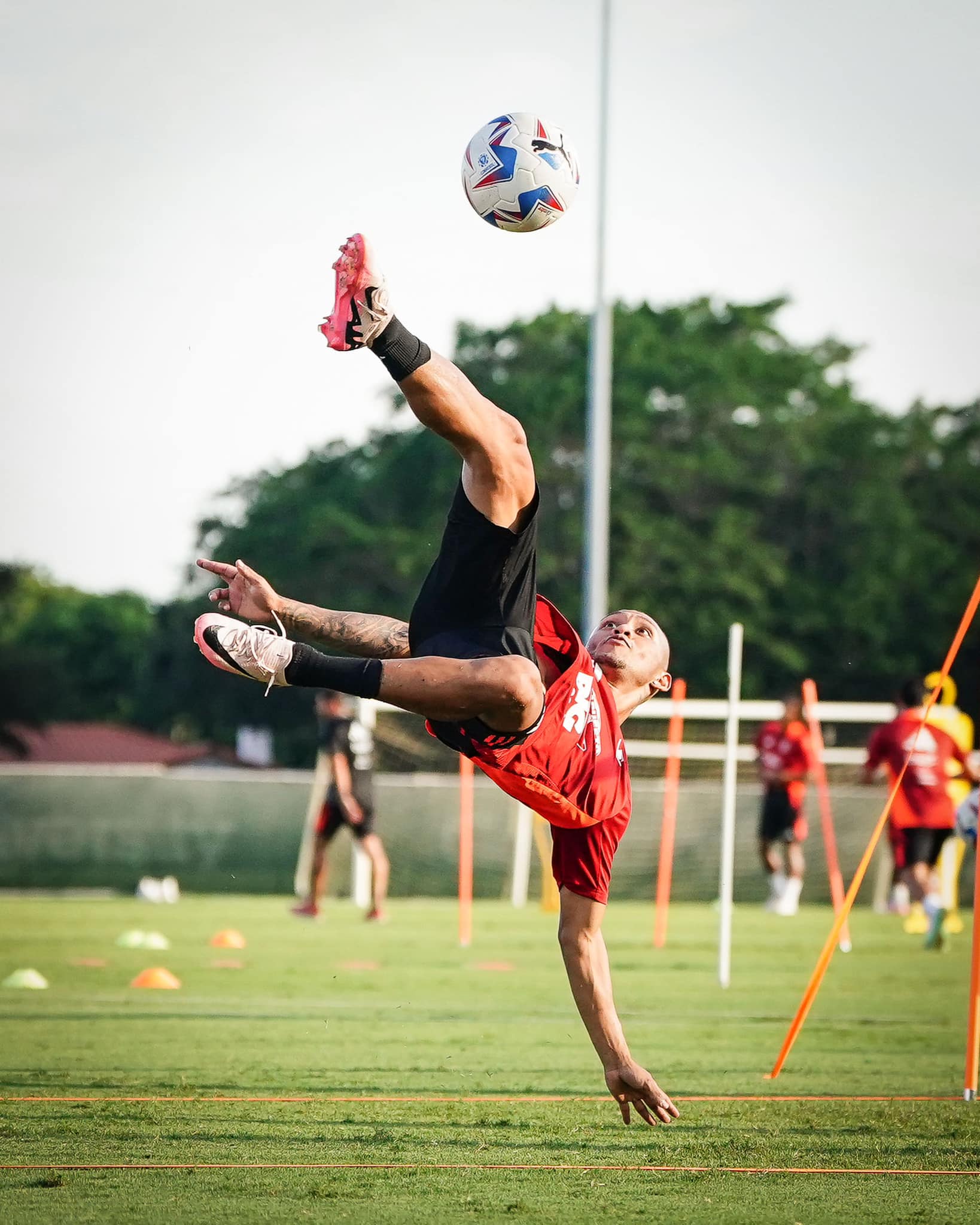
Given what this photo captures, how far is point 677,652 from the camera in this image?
4319 cm

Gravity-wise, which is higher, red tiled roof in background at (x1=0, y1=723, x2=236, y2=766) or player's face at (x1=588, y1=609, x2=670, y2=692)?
player's face at (x1=588, y1=609, x2=670, y2=692)

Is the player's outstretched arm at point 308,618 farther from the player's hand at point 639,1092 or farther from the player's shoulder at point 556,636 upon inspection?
the player's hand at point 639,1092

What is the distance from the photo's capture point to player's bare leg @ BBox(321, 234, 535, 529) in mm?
5742

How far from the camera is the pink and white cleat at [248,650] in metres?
6.20

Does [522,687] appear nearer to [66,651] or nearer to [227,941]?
[227,941]

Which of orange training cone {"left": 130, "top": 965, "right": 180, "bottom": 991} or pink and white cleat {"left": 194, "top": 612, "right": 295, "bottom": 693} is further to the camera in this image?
orange training cone {"left": 130, "top": 965, "right": 180, "bottom": 991}

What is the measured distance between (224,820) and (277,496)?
25.4 m

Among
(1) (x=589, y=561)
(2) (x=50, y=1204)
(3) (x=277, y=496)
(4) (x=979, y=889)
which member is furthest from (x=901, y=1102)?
(3) (x=277, y=496)

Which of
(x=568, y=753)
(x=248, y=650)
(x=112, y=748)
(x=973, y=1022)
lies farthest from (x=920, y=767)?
(x=112, y=748)

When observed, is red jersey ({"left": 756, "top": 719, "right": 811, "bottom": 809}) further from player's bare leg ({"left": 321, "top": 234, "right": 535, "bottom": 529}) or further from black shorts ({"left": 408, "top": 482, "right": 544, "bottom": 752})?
player's bare leg ({"left": 321, "top": 234, "right": 535, "bottom": 529})

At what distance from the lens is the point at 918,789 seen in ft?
51.0

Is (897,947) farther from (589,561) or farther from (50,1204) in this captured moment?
(50,1204)

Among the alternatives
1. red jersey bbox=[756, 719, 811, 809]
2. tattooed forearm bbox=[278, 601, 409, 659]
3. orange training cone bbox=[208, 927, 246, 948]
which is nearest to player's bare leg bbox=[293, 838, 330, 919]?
orange training cone bbox=[208, 927, 246, 948]

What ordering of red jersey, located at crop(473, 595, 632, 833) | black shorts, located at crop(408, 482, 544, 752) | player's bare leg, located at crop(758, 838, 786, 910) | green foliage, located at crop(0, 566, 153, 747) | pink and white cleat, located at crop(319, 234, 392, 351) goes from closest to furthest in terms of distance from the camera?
pink and white cleat, located at crop(319, 234, 392, 351)
black shorts, located at crop(408, 482, 544, 752)
red jersey, located at crop(473, 595, 632, 833)
player's bare leg, located at crop(758, 838, 786, 910)
green foliage, located at crop(0, 566, 153, 747)
